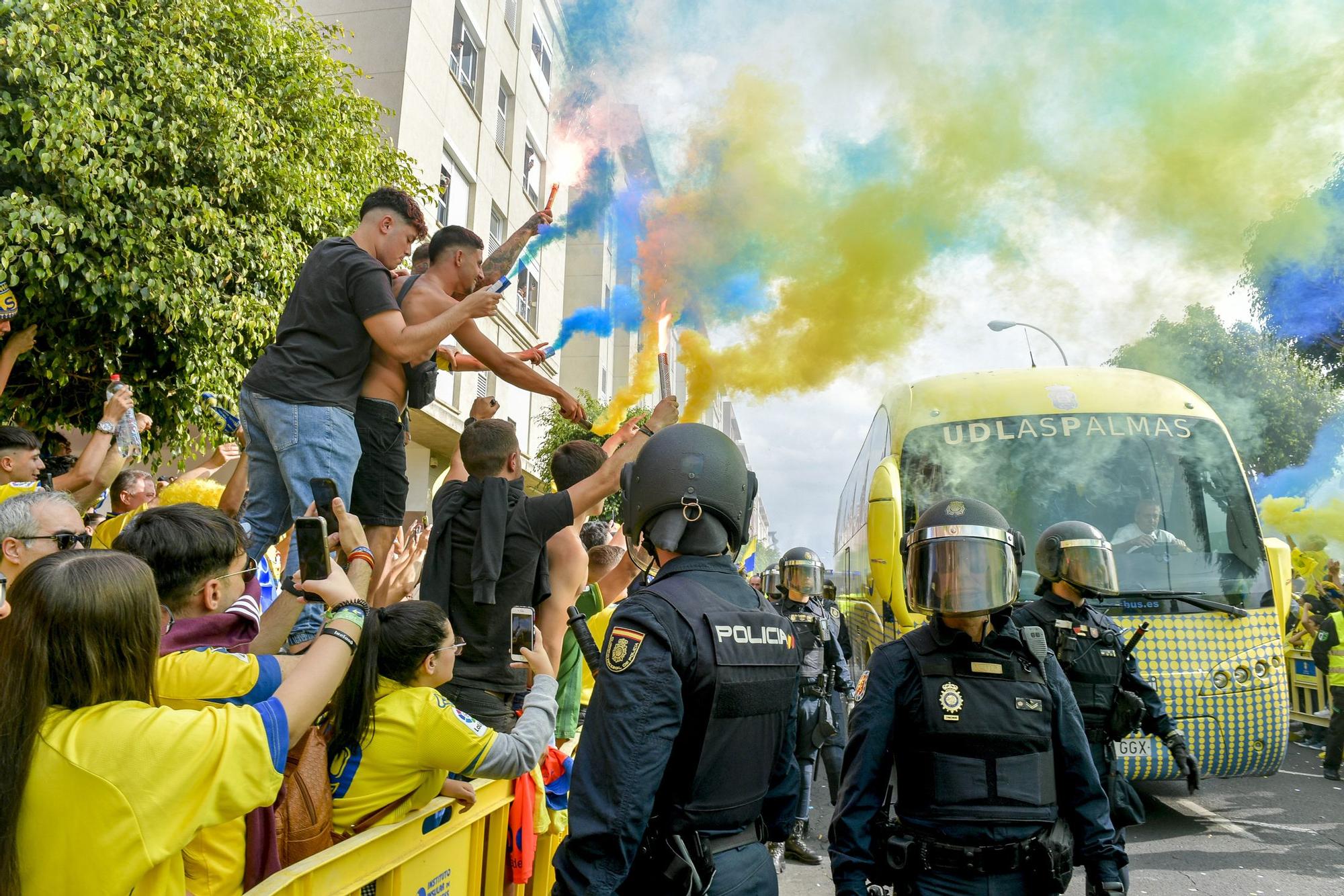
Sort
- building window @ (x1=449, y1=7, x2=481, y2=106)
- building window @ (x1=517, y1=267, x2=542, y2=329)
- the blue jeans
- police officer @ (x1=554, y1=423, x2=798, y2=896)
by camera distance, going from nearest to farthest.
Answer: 1. police officer @ (x1=554, y1=423, x2=798, y2=896)
2. the blue jeans
3. building window @ (x1=449, y1=7, x2=481, y2=106)
4. building window @ (x1=517, y1=267, x2=542, y2=329)

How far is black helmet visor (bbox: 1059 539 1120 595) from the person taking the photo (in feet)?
15.7

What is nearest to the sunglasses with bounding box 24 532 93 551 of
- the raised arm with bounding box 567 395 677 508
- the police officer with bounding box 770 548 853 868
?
the raised arm with bounding box 567 395 677 508

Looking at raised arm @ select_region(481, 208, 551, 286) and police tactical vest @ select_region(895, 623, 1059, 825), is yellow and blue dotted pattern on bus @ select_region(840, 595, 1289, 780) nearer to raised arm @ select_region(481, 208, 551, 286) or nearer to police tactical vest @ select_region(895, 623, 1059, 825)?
police tactical vest @ select_region(895, 623, 1059, 825)

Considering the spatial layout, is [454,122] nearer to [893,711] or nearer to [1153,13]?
[1153,13]

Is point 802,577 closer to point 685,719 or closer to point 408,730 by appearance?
point 408,730

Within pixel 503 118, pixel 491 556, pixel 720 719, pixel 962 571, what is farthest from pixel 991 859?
pixel 503 118

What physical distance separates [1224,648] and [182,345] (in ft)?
28.2

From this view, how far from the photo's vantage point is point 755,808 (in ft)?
7.34

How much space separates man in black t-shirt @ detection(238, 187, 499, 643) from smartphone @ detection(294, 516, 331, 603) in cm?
110

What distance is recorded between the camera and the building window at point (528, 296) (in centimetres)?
2103

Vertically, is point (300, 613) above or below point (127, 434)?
below

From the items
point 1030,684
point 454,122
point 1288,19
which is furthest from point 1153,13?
point 454,122

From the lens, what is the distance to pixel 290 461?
3.25 m

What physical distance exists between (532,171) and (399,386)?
19870 mm
